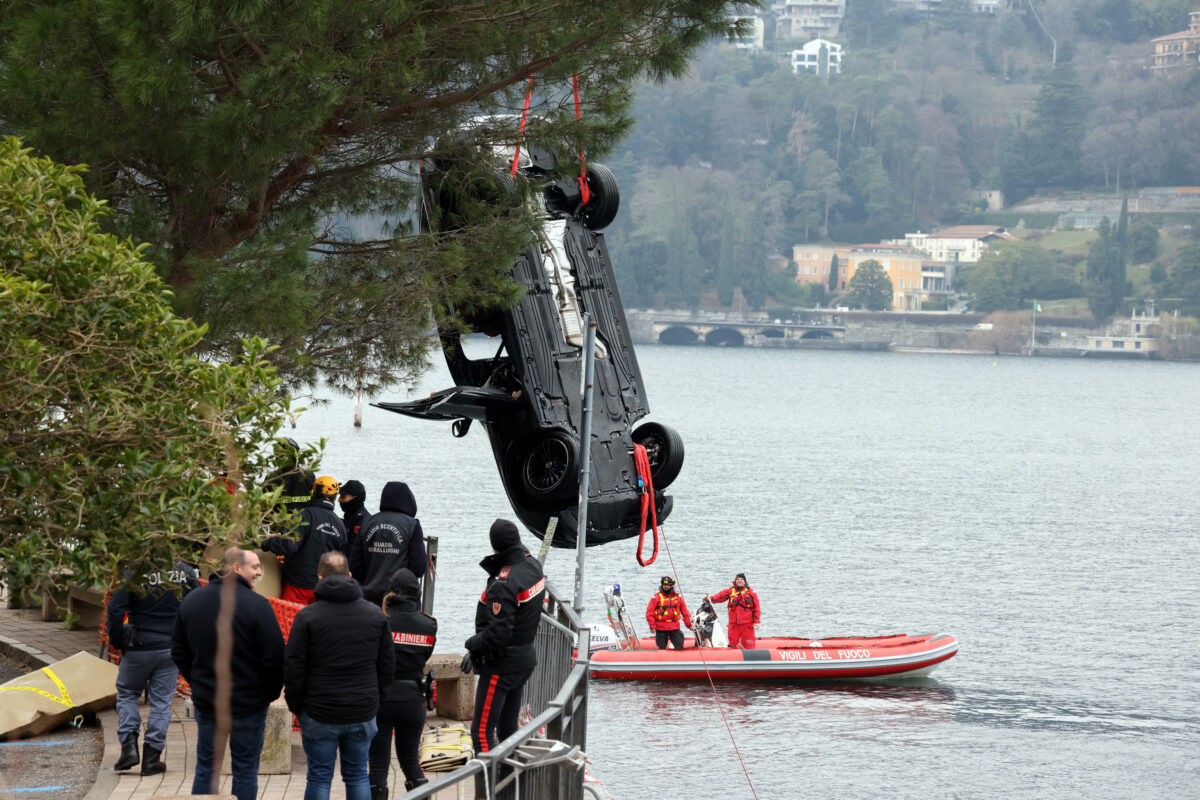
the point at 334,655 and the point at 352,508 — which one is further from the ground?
the point at 352,508

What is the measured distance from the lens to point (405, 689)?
7.23 meters

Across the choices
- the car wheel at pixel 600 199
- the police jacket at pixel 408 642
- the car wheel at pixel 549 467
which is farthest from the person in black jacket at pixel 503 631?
the car wheel at pixel 600 199

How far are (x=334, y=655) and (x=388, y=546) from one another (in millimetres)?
2529

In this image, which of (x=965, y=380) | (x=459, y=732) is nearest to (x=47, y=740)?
(x=459, y=732)

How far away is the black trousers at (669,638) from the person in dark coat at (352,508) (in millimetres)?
16882

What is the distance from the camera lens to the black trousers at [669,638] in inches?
1053

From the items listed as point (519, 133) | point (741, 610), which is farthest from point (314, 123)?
point (741, 610)

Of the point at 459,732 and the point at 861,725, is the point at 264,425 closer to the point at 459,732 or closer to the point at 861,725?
the point at 459,732

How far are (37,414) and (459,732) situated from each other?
13.6 ft

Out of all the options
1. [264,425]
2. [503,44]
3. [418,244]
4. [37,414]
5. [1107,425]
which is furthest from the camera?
[1107,425]

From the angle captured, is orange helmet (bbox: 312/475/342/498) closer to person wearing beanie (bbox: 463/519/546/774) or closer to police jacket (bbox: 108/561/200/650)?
police jacket (bbox: 108/561/200/650)

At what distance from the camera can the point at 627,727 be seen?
24984 mm

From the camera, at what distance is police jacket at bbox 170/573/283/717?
6.40 metres

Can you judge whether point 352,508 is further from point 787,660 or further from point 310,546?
point 787,660
